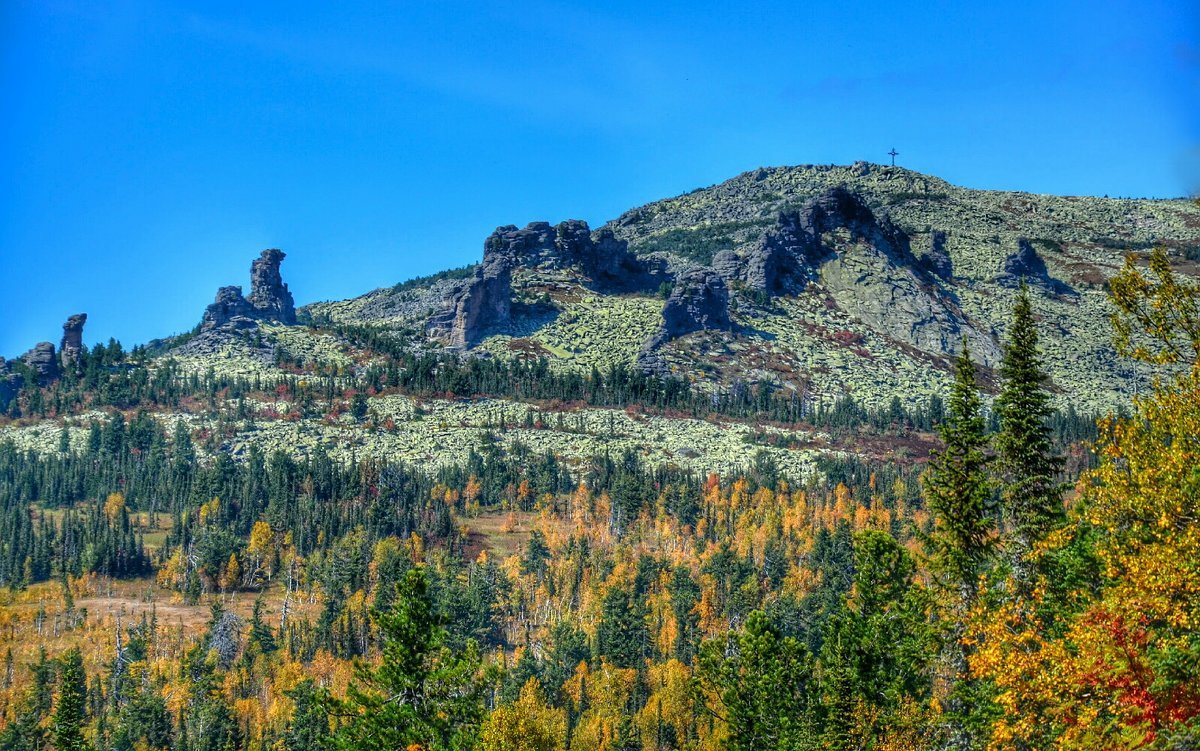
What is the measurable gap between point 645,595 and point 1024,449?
94991 mm

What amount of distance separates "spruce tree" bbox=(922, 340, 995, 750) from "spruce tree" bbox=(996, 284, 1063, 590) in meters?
0.86

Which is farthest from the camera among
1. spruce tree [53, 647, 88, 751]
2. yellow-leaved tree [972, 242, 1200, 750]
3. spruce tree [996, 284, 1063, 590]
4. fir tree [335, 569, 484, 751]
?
spruce tree [53, 647, 88, 751]

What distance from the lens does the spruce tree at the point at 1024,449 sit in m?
37.0

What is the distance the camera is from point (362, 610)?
131 meters

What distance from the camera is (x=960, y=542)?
3722cm

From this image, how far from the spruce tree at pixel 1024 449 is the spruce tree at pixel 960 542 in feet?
2.82

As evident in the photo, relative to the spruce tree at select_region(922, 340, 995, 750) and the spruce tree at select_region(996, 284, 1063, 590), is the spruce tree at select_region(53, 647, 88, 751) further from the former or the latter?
the spruce tree at select_region(996, 284, 1063, 590)

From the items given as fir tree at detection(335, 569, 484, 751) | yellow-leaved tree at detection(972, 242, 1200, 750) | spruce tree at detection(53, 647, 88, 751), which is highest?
yellow-leaved tree at detection(972, 242, 1200, 750)

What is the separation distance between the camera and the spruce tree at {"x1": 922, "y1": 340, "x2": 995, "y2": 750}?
35.3 m

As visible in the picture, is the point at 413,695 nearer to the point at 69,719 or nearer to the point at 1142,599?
the point at 1142,599

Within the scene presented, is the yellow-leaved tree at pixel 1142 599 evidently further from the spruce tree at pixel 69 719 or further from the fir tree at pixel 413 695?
the spruce tree at pixel 69 719

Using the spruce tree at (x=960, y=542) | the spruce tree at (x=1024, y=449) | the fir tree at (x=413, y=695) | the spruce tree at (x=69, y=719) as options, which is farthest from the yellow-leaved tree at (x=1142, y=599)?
the spruce tree at (x=69, y=719)

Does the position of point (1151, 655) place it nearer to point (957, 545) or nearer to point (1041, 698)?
point (1041, 698)

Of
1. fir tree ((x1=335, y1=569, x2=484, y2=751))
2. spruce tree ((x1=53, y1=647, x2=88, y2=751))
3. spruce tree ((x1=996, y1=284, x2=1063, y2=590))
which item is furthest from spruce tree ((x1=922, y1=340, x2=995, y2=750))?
spruce tree ((x1=53, y1=647, x2=88, y2=751))
